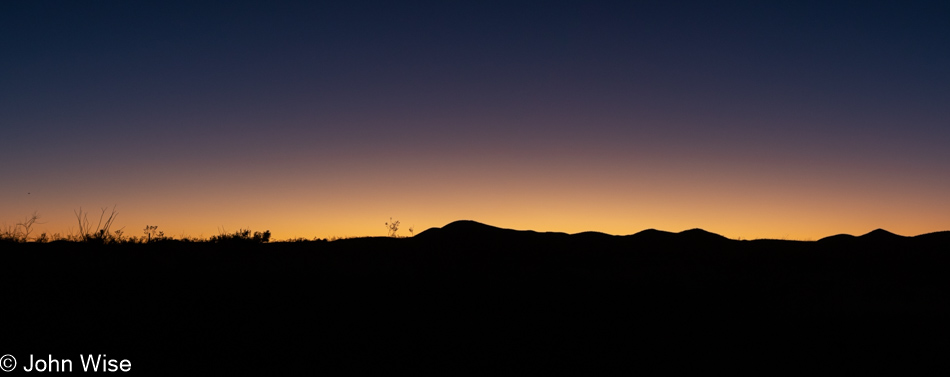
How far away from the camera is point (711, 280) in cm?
1042

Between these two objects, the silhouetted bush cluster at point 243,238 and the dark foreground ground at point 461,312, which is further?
the silhouetted bush cluster at point 243,238

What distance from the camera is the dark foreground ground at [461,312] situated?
6.19m

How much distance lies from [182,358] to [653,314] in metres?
5.92

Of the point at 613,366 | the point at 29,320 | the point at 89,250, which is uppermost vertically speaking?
the point at 89,250

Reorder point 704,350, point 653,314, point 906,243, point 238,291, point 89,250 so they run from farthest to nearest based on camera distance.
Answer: point 906,243, point 89,250, point 238,291, point 653,314, point 704,350

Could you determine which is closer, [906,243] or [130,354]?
[130,354]

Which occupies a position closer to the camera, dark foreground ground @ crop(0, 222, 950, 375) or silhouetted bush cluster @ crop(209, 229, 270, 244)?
dark foreground ground @ crop(0, 222, 950, 375)

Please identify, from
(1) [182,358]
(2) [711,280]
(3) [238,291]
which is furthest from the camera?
(2) [711,280]

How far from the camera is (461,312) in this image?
7.80m

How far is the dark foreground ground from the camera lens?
244 inches

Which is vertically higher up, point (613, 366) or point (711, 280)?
point (711, 280)

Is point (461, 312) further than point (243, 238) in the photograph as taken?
No

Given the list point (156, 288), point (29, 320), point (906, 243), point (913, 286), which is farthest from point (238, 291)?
point (906, 243)

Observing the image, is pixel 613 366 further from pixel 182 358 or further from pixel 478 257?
pixel 478 257
